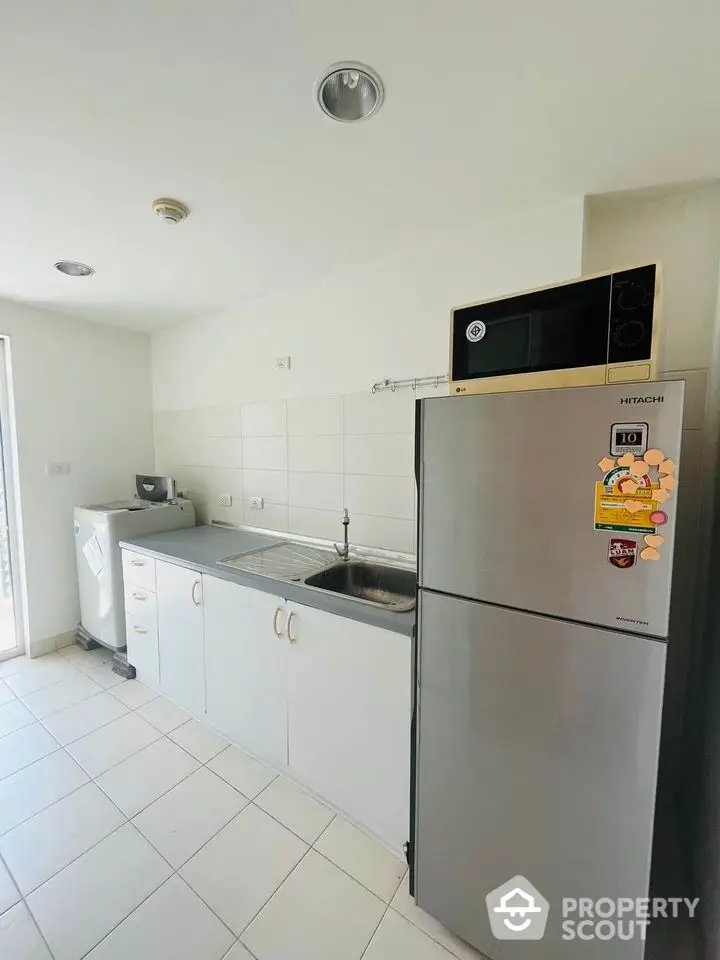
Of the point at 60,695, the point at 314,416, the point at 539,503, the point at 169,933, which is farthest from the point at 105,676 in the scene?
the point at 539,503

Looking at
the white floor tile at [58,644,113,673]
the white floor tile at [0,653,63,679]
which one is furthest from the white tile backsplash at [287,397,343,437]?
the white floor tile at [0,653,63,679]

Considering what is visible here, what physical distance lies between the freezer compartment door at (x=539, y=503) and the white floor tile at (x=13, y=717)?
2.42 m

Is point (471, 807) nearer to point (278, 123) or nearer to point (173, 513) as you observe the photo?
point (278, 123)

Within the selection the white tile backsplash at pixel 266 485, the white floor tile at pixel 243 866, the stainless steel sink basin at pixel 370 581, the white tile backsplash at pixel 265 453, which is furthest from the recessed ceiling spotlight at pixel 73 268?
the white floor tile at pixel 243 866

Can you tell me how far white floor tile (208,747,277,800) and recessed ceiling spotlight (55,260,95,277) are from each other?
252cm

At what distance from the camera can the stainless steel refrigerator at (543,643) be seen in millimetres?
840

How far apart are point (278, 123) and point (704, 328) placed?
5.11 ft

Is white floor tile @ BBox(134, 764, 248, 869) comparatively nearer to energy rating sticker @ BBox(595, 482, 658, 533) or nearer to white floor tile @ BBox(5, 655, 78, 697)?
white floor tile @ BBox(5, 655, 78, 697)

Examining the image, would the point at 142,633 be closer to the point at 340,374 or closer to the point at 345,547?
the point at 345,547

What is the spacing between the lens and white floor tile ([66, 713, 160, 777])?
182 centimetres

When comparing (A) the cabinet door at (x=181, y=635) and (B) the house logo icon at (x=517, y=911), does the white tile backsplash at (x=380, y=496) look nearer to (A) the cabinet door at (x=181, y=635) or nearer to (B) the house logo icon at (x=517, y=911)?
(A) the cabinet door at (x=181, y=635)

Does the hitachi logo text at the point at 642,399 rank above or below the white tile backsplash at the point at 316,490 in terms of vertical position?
above

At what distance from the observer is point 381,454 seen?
6.39 ft

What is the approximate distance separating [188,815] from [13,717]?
133 centimetres
